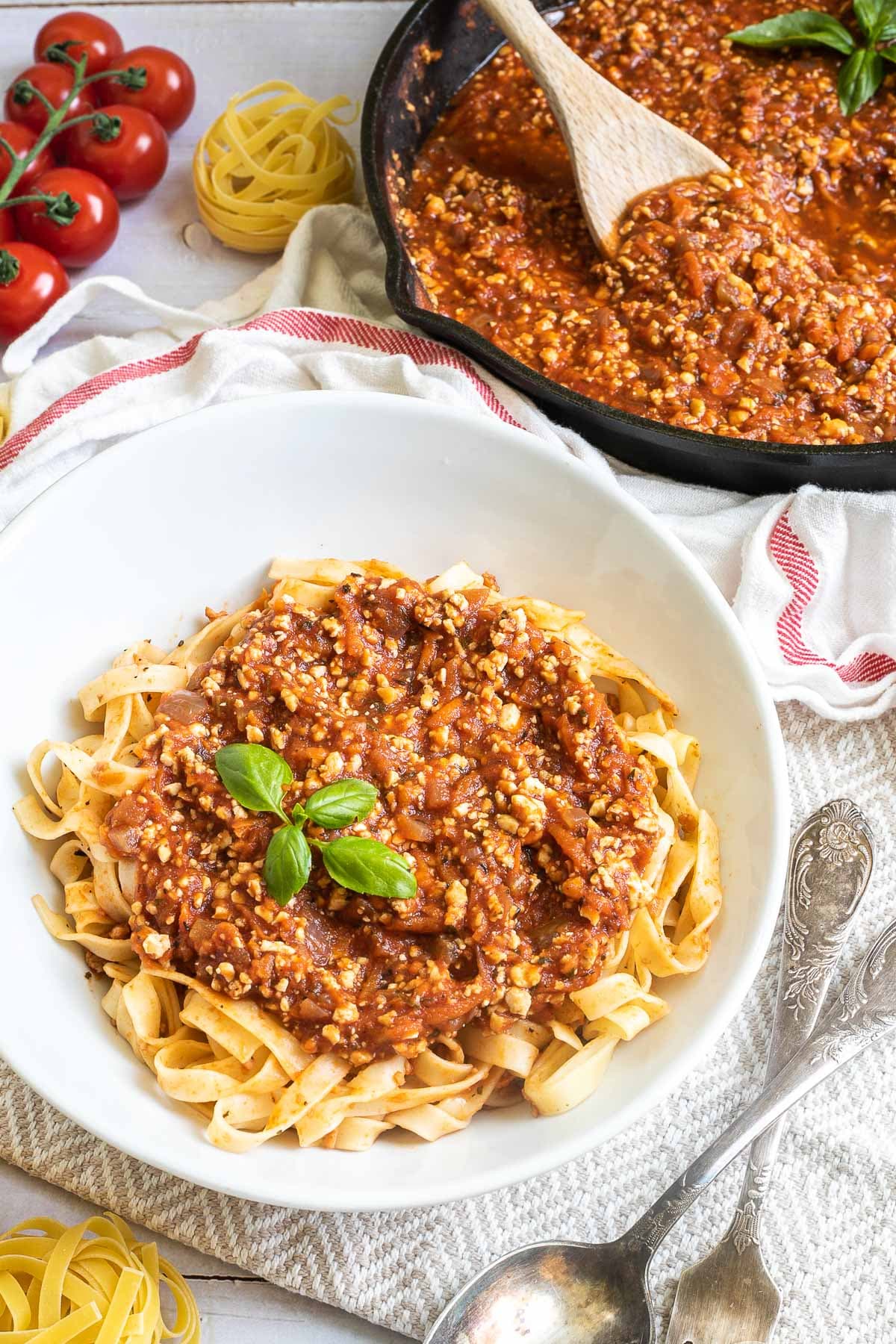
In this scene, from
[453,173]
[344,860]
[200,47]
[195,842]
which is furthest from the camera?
[200,47]

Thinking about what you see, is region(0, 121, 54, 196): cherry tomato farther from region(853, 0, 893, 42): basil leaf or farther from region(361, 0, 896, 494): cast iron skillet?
region(853, 0, 893, 42): basil leaf

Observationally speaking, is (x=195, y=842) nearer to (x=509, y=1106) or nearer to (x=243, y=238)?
(x=509, y=1106)

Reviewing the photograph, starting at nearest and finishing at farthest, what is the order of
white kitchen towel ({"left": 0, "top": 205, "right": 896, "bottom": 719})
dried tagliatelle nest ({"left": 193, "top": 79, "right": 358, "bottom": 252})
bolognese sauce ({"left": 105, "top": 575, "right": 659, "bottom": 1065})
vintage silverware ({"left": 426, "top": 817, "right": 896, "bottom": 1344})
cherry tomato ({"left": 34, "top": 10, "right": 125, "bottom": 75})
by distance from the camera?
bolognese sauce ({"left": 105, "top": 575, "right": 659, "bottom": 1065}) → vintage silverware ({"left": 426, "top": 817, "right": 896, "bottom": 1344}) → white kitchen towel ({"left": 0, "top": 205, "right": 896, "bottom": 719}) → dried tagliatelle nest ({"left": 193, "top": 79, "right": 358, "bottom": 252}) → cherry tomato ({"left": 34, "top": 10, "right": 125, "bottom": 75})

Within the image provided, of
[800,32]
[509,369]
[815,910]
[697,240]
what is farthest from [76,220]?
[815,910]

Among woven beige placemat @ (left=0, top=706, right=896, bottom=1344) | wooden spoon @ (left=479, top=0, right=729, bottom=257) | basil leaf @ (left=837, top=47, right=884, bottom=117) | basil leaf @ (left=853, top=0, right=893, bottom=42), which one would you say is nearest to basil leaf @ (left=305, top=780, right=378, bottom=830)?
woven beige placemat @ (left=0, top=706, right=896, bottom=1344)

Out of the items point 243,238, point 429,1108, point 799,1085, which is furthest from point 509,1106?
point 243,238
